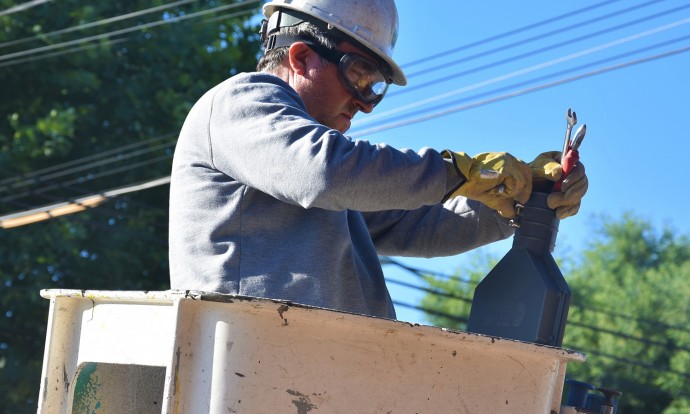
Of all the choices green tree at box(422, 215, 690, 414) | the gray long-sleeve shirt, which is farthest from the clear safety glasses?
green tree at box(422, 215, 690, 414)

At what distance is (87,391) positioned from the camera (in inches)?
99.8

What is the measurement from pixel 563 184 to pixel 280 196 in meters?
0.69

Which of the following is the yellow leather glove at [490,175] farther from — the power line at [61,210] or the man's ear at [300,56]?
the power line at [61,210]

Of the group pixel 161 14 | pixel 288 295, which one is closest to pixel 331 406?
pixel 288 295

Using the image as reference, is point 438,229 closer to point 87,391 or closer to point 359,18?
point 359,18

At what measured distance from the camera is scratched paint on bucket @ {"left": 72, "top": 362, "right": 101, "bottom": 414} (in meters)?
2.50

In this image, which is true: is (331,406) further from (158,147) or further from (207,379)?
(158,147)

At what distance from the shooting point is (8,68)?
1326 cm

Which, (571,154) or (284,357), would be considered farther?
(571,154)

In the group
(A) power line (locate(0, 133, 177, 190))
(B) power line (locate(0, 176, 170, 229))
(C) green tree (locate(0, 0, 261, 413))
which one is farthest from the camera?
(C) green tree (locate(0, 0, 261, 413))

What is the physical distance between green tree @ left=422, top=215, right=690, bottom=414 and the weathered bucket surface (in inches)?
641

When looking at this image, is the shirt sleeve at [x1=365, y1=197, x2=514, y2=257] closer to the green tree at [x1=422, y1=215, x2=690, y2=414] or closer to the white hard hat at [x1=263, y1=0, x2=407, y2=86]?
the white hard hat at [x1=263, y1=0, x2=407, y2=86]

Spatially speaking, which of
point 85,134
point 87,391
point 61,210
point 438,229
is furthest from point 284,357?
point 85,134

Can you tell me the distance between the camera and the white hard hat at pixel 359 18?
2.87m
